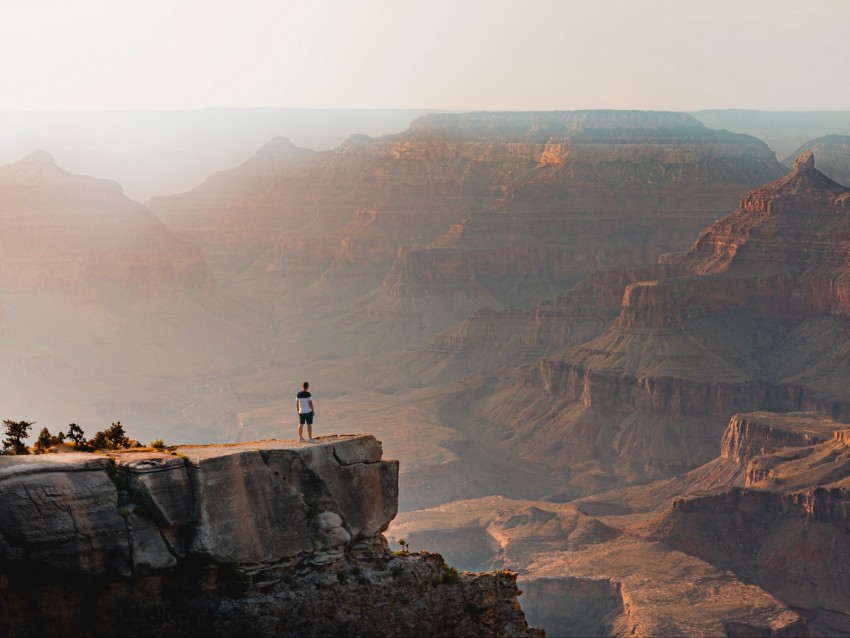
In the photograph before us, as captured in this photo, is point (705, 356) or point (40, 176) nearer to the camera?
point (705, 356)

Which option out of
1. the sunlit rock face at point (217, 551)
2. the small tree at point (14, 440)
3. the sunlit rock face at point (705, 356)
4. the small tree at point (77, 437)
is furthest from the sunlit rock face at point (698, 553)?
the small tree at point (14, 440)

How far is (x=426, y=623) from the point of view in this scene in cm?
2416

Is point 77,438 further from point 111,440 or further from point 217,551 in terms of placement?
point 217,551

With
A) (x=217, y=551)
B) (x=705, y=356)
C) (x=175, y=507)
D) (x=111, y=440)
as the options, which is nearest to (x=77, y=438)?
(x=111, y=440)

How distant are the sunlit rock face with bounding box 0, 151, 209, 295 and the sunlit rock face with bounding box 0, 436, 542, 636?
146900 mm

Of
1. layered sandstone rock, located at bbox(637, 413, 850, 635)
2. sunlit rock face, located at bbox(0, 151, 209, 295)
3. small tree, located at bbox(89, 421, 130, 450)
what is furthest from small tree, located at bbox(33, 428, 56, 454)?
sunlit rock face, located at bbox(0, 151, 209, 295)

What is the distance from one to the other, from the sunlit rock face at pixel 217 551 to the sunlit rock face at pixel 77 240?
14690cm

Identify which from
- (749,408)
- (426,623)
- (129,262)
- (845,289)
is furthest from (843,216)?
(426,623)

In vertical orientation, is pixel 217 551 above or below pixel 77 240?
above

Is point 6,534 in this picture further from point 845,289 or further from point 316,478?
point 845,289

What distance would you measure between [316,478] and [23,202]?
502 ft

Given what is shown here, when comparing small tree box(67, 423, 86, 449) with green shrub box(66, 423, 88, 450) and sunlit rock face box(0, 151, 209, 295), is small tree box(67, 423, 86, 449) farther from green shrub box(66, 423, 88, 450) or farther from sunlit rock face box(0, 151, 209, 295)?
sunlit rock face box(0, 151, 209, 295)

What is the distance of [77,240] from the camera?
17238cm

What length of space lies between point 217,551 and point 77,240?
15460cm
